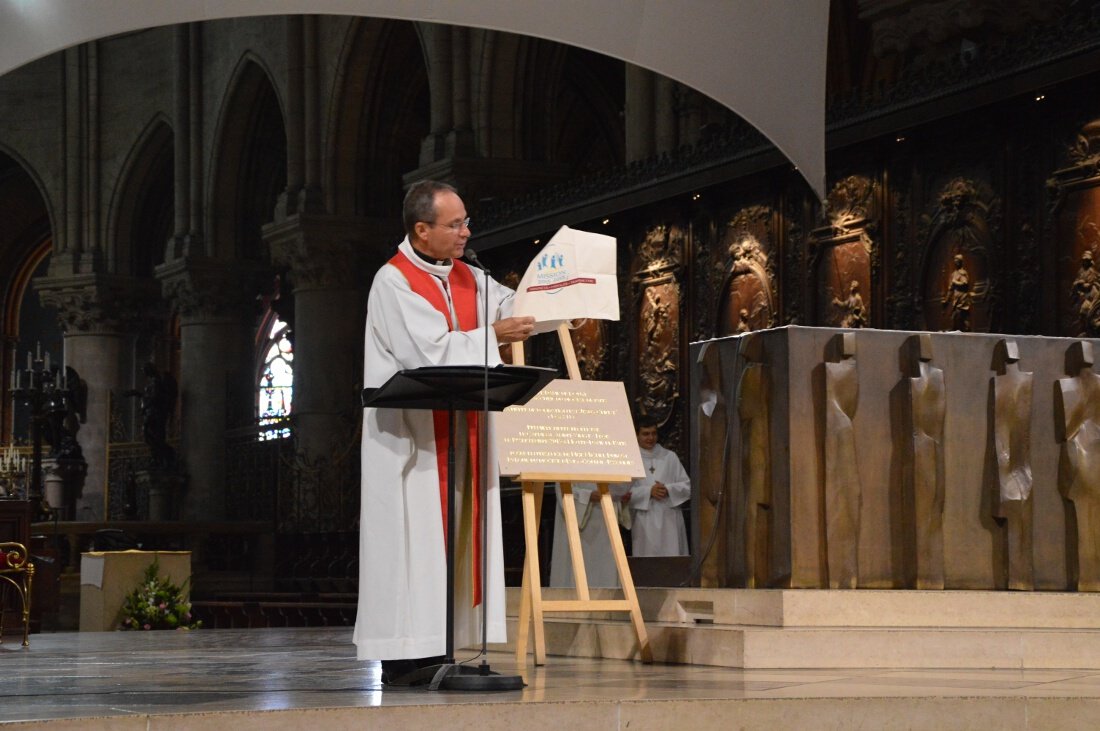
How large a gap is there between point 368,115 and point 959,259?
1343cm

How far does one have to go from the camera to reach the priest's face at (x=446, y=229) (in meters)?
5.42

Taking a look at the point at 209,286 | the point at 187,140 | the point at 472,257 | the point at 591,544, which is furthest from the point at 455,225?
the point at 187,140

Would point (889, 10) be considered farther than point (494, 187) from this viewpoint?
No

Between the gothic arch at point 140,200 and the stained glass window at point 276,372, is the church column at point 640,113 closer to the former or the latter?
the stained glass window at point 276,372

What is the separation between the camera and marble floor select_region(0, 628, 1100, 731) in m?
4.25

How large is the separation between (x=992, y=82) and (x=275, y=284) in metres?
19.9

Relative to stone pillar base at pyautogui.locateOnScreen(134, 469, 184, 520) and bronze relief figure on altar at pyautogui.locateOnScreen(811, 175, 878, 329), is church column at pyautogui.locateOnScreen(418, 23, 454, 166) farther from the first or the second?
stone pillar base at pyautogui.locateOnScreen(134, 469, 184, 520)

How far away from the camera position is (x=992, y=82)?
11578 mm

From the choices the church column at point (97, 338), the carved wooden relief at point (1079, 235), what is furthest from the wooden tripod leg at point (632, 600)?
the church column at point (97, 338)

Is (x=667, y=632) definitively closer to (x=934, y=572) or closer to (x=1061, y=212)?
(x=934, y=572)

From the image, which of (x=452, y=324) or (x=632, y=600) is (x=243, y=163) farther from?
(x=452, y=324)

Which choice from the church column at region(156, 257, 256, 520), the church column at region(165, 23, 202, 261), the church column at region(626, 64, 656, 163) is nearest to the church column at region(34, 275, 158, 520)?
the church column at region(156, 257, 256, 520)

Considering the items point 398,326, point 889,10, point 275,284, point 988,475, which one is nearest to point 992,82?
point 889,10

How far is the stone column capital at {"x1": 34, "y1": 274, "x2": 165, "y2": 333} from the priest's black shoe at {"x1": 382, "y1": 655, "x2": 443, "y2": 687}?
25.6 m
